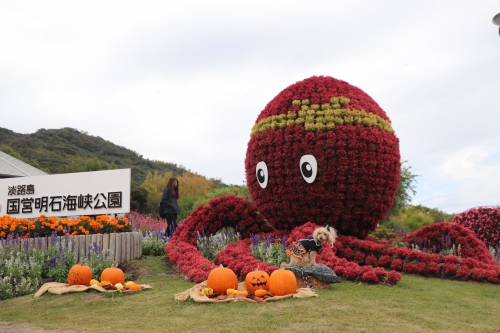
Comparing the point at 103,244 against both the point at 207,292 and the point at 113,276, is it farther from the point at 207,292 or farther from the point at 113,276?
the point at 207,292

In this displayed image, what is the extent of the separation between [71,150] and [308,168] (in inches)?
1572

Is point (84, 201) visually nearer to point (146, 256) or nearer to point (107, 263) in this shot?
point (146, 256)

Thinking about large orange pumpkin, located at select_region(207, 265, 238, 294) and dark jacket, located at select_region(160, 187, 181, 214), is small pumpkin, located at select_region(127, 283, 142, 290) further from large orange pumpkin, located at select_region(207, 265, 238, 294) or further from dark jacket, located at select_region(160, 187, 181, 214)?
dark jacket, located at select_region(160, 187, 181, 214)

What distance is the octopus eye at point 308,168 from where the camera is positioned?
Result: 916 centimetres

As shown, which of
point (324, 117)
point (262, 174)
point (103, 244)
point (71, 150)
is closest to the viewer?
point (324, 117)

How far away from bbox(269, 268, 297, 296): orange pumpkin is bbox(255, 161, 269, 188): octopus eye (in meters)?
3.46

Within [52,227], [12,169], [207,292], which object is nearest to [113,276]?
[207,292]

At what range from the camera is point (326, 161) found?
9.15m

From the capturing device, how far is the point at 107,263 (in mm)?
9039

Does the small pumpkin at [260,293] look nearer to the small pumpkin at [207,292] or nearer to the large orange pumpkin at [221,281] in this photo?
the large orange pumpkin at [221,281]

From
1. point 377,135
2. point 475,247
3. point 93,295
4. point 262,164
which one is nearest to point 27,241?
point 93,295

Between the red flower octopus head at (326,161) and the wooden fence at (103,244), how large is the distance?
281cm

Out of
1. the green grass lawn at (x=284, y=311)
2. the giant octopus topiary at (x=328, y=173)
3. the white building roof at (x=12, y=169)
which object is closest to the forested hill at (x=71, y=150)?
the white building roof at (x=12, y=169)

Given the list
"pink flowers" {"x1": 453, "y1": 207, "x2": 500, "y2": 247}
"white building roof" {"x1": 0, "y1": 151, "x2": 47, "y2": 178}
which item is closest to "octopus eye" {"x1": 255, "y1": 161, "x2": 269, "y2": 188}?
"pink flowers" {"x1": 453, "y1": 207, "x2": 500, "y2": 247}
